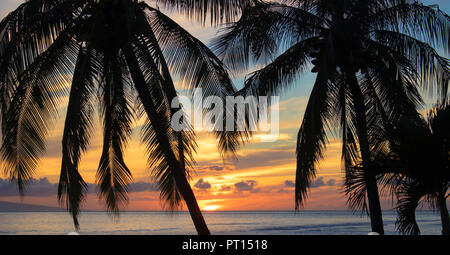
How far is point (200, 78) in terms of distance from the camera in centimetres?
1034

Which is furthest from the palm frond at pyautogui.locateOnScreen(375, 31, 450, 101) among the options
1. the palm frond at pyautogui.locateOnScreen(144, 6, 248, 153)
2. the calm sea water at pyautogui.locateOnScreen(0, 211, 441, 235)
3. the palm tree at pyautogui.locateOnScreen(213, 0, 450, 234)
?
the calm sea water at pyautogui.locateOnScreen(0, 211, 441, 235)

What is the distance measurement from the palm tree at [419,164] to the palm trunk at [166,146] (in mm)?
3340

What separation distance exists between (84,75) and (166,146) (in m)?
1.92

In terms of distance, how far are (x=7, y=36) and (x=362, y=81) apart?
26.0ft

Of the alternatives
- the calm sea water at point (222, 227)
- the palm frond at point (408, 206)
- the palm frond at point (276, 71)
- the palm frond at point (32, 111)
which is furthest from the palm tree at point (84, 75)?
the calm sea water at point (222, 227)

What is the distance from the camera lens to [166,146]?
31.4 ft

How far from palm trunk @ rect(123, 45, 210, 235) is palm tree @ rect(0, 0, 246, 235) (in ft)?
0.06

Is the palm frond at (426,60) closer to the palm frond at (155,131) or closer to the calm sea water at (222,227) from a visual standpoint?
the palm frond at (155,131)

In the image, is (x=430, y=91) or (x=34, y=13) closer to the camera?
(x=34, y=13)

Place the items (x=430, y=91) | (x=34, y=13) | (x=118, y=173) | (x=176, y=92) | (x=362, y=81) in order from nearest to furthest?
(x=34, y=13) < (x=176, y=92) < (x=118, y=173) < (x=430, y=91) < (x=362, y=81)

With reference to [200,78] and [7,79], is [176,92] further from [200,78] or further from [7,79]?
[7,79]

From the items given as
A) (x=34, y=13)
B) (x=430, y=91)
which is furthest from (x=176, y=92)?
(x=430, y=91)

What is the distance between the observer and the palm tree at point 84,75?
9289 millimetres
